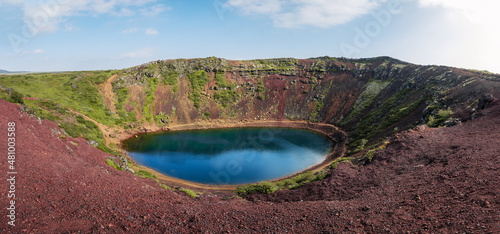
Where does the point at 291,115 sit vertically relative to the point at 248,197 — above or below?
above

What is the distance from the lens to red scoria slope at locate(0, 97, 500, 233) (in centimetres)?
866

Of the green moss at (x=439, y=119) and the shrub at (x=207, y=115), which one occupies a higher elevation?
the green moss at (x=439, y=119)

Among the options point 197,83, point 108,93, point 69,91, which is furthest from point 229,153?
point 69,91

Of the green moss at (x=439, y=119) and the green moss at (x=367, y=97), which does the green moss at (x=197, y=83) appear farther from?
the green moss at (x=439, y=119)

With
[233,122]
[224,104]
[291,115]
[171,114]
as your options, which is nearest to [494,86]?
[291,115]

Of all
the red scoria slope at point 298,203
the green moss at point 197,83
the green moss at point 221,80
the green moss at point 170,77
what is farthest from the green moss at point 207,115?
the red scoria slope at point 298,203

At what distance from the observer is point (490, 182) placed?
34.8 feet

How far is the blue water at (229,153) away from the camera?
115 ft

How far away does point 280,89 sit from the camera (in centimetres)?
8294

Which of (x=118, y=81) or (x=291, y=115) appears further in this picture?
(x=291, y=115)

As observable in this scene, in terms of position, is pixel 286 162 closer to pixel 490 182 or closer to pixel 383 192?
pixel 383 192

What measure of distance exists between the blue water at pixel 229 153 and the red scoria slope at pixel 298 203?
18.4 metres

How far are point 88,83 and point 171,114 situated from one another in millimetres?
25462

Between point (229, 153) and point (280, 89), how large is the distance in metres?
45.0
